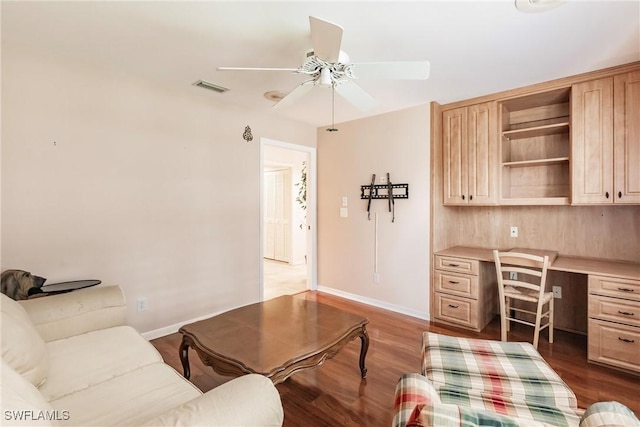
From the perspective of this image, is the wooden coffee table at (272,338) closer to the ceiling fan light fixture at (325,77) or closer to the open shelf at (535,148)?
the ceiling fan light fixture at (325,77)

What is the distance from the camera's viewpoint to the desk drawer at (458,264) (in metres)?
3.07

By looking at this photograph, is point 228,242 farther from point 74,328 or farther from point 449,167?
point 449,167

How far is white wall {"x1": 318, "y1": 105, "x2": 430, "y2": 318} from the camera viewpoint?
352 cm

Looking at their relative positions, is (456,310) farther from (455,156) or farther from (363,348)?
(455,156)

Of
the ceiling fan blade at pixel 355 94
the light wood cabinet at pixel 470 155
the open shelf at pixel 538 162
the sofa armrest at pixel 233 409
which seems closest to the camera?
the sofa armrest at pixel 233 409

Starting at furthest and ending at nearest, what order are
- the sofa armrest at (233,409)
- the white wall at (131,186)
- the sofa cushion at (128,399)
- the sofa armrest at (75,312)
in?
1. the white wall at (131,186)
2. the sofa armrest at (75,312)
3. the sofa cushion at (128,399)
4. the sofa armrest at (233,409)

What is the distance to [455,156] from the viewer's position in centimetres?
337

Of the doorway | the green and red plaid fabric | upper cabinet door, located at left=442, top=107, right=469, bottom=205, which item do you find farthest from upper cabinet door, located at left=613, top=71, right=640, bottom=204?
the doorway

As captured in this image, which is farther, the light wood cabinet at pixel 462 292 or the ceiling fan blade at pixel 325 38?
the light wood cabinet at pixel 462 292

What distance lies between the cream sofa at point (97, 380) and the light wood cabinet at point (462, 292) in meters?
2.61

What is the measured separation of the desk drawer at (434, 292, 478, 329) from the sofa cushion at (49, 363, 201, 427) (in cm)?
271

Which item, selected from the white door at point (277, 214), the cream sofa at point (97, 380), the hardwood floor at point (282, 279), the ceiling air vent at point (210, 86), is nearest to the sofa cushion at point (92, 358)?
the cream sofa at point (97, 380)

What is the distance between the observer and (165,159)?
2.97 meters

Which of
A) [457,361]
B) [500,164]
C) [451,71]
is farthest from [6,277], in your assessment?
[500,164]
